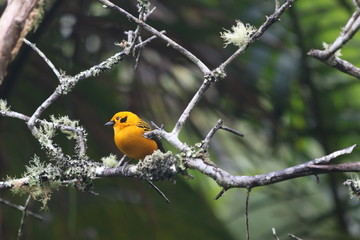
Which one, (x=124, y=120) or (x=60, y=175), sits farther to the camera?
(x=124, y=120)

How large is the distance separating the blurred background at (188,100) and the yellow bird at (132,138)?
30 cm

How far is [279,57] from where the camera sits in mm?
4098

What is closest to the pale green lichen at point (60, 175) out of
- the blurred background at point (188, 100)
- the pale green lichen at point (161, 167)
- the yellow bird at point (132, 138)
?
the pale green lichen at point (161, 167)

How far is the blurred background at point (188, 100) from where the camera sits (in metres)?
3.62

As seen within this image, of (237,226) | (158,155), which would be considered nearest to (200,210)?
(237,226)

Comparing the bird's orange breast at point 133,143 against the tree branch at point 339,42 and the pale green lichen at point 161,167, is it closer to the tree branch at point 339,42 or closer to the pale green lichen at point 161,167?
the pale green lichen at point 161,167

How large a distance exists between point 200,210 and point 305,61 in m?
1.24

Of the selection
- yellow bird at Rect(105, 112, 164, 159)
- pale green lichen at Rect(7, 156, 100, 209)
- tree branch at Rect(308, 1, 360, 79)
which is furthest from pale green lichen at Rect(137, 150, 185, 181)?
yellow bird at Rect(105, 112, 164, 159)

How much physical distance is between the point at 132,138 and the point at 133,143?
2 centimetres

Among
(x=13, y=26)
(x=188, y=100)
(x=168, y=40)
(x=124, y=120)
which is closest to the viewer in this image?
(x=168, y=40)

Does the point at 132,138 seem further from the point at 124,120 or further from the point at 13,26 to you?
the point at 13,26

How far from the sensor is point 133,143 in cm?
296

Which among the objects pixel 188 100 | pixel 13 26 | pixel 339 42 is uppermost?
pixel 188 100

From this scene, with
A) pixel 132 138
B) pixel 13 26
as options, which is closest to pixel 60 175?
pixel 13 26
